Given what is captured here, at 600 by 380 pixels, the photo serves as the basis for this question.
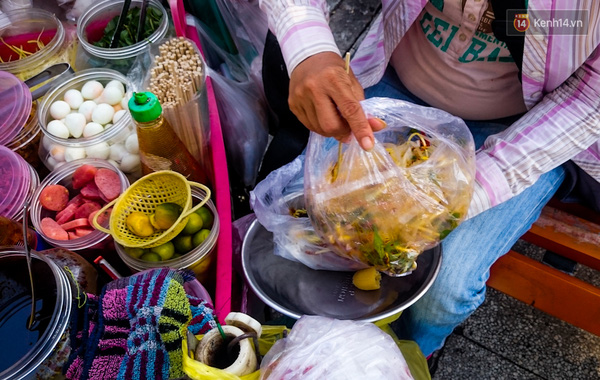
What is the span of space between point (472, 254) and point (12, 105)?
54.7 inches

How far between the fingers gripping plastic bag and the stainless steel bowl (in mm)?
85

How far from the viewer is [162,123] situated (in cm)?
134

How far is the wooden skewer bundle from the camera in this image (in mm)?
1546

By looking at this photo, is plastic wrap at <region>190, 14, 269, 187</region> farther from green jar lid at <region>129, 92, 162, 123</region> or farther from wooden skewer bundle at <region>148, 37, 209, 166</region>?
green jar lid at <region>129, 92, 162, 123</region>

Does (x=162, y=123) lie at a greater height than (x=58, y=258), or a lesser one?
greater

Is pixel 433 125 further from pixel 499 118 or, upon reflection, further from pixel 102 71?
pixel 102 71

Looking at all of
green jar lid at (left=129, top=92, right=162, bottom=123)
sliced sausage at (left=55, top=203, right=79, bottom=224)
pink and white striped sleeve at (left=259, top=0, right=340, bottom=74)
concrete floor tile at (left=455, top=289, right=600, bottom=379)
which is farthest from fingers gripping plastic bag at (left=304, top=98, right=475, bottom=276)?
concrete floor tile at (left=455, top=289, right=600, bottom=379)

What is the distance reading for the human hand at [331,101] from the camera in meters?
1.07

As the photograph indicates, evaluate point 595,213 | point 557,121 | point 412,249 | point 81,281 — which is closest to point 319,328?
point 412,249

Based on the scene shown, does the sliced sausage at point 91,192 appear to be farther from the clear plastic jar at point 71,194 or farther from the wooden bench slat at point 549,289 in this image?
the wooden bench slat at point 549,289

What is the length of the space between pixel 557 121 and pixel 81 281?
48.8 inches

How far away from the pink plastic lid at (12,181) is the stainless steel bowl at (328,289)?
24.3 inches

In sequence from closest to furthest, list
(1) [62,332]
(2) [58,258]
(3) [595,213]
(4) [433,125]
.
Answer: (1) [62,332], (2) [58,258], (4) [433,125], (3) [595,213]

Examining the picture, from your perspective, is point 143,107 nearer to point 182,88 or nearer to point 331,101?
point 182,88
